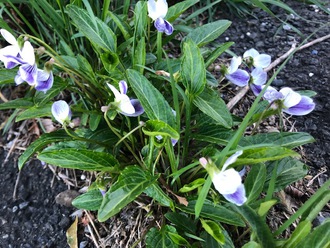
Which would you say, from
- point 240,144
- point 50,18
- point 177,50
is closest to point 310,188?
point 240,144

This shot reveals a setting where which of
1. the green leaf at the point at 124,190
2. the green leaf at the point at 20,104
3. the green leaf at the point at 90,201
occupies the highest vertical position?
the green leaf at the point at 20,104

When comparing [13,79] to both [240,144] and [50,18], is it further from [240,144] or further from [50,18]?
[240,144]

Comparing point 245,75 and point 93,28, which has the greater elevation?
point 93,28

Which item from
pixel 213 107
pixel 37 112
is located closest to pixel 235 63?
pixel 213 107

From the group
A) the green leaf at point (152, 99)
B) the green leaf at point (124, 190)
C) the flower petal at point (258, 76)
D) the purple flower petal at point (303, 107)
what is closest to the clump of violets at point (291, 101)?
the purple flower petal at point (303, 107)

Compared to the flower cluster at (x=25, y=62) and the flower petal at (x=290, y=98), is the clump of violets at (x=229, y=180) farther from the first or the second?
the flower cluster at (x=25, y=62)

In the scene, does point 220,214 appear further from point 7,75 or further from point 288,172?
point 7,75
